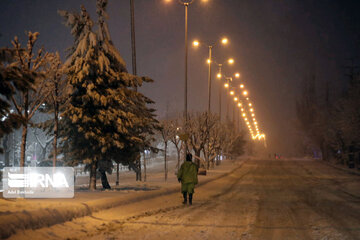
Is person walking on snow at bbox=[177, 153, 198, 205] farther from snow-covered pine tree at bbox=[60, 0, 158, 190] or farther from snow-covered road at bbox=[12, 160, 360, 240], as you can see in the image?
snow-covered pine tree at bbox=[60, 0, 158, 190]

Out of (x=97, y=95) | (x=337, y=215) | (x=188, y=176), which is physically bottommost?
(x=337, y=215)

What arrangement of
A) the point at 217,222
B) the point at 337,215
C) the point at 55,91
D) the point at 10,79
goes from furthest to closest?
the point at 55,91 → the point at 337,215 → the point at 217,222 → the point at 10,79

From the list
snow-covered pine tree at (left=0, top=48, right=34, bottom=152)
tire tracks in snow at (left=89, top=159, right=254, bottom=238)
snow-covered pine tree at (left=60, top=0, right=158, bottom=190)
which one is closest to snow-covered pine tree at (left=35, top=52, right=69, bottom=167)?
snow-covered pine tree at (left=60, top=0, right=158, bottom=190)

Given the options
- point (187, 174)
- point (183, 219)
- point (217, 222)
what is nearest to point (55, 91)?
point (187, 174)

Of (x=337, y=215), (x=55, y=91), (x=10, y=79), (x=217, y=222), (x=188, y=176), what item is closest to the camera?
(x=10, y=79)

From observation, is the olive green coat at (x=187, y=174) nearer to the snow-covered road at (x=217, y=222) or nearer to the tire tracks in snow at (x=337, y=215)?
the snow-covered road at (x=217, y=222)

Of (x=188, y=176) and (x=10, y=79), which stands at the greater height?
(x=10, y=79)

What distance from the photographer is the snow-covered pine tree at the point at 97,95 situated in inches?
676

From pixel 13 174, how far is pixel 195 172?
605 cm

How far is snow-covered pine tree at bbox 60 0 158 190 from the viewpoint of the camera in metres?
17.2

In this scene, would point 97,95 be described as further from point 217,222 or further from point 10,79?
point 10,79

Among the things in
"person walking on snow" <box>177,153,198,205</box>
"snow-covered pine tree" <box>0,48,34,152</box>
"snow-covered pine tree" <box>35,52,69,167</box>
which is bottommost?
"person walking on snow" <box>177,153,198,205</box>

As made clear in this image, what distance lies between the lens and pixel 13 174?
15852 millimetres

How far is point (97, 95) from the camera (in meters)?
17.0
